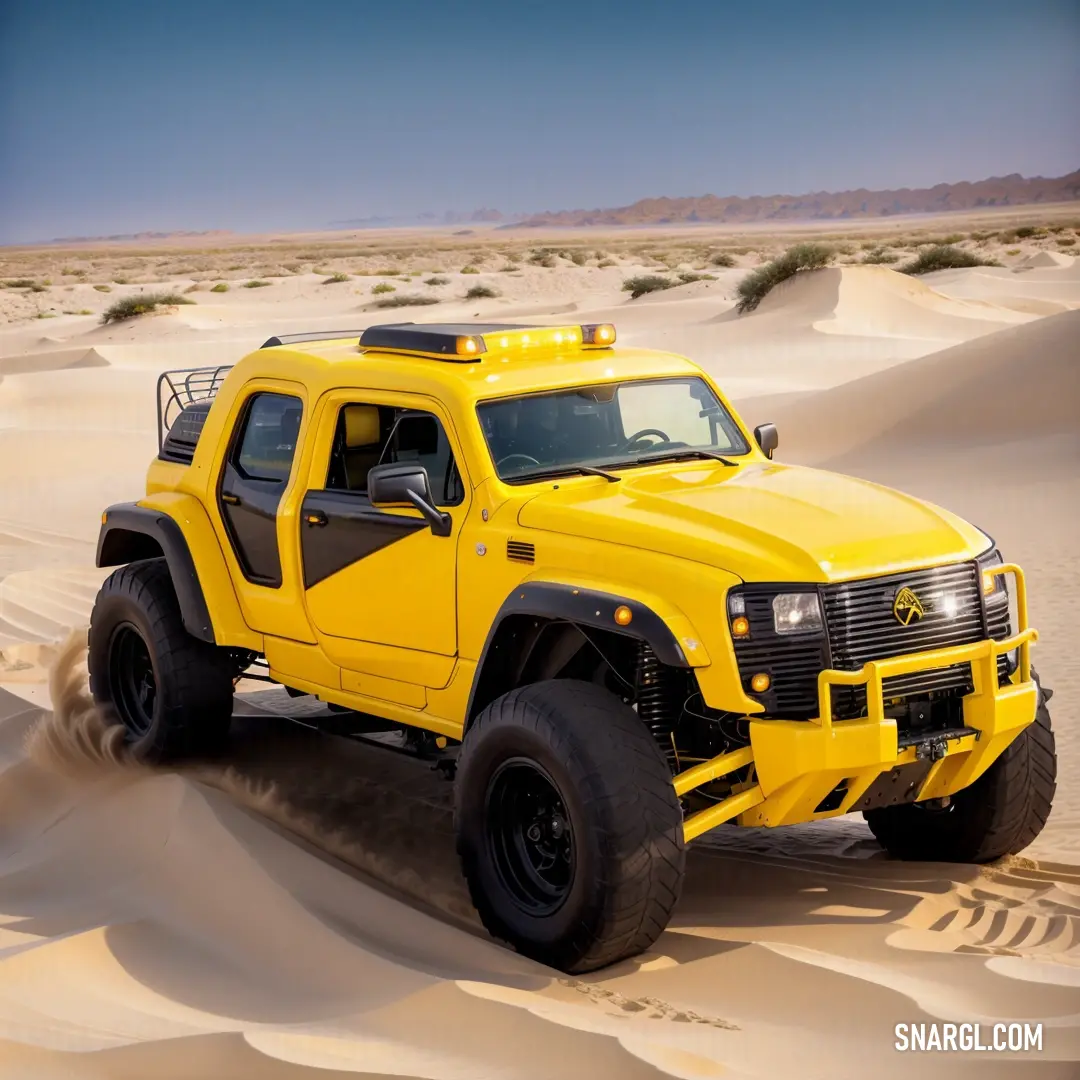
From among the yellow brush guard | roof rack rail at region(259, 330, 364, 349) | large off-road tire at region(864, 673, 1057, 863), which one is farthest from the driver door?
large off-road tire at region(864, 673, 1057, 863)

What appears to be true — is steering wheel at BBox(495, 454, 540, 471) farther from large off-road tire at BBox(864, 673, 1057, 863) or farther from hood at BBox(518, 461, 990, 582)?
large off-road tire at BBox(864, 673, 1057, 863)

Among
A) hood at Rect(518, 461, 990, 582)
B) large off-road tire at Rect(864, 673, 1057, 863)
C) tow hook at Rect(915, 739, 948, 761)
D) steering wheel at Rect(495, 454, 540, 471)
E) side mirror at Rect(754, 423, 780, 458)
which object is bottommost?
large off-road tire at Rect(864, 673, 1057, 863)

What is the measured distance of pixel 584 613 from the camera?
5.23 metres

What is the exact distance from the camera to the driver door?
19.6 ft

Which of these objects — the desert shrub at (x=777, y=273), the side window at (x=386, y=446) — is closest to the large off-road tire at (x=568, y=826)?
the side window at (x=386, y=446)

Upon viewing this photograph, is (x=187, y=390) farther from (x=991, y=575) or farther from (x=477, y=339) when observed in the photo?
(x=991, y=575)

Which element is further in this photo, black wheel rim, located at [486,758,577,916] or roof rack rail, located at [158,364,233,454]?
roof rack rail, located at [158,364,233,454]

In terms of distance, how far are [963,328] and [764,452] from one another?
1129 inches

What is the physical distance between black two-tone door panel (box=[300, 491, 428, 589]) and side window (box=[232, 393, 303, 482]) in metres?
0.36

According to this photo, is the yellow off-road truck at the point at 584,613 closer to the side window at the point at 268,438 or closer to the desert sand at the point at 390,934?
the side window at the point at 268,438

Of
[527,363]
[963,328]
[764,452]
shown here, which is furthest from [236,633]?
[963,328]

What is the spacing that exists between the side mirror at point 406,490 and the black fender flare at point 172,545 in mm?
1541

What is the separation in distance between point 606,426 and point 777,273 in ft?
107

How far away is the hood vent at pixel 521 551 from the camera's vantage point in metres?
5.59
